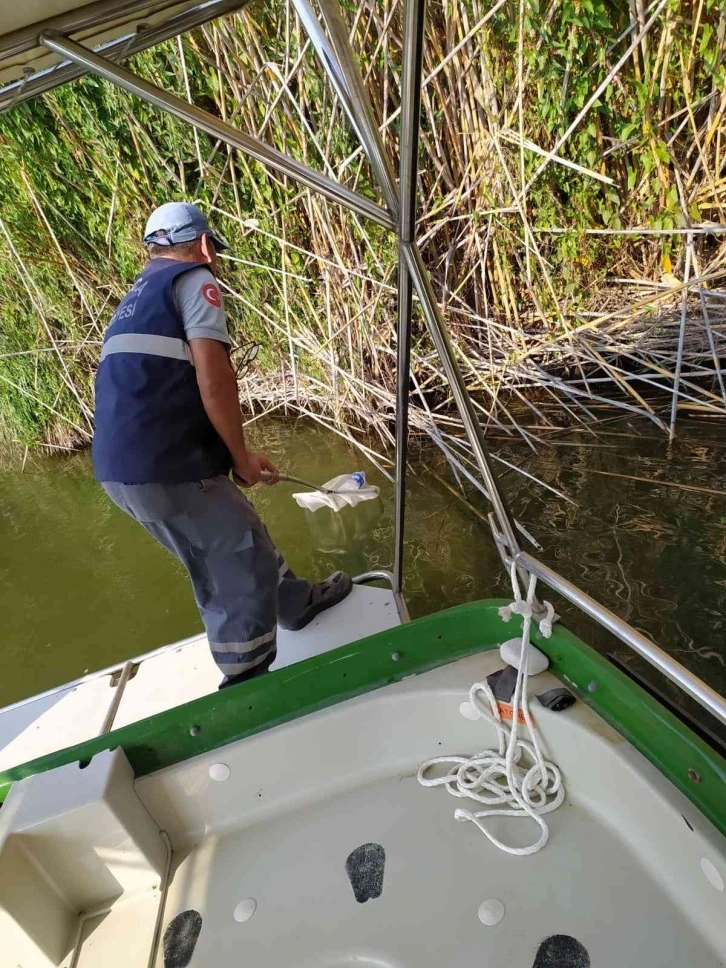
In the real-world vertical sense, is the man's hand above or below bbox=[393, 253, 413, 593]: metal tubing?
below

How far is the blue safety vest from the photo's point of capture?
161cm

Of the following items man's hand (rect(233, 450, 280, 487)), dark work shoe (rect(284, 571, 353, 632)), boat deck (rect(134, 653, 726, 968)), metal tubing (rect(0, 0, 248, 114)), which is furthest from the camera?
dark work shoe (rect(284, 571, 353, 632))

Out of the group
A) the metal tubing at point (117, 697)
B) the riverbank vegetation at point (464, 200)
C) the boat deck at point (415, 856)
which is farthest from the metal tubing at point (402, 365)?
the riverbank vegetation at point (464, 200)

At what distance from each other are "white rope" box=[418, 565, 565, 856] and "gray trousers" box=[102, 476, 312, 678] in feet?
2.53

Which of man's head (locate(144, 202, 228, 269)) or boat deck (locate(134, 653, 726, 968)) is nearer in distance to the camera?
boat deck (locate(134, 653, 726, 968))

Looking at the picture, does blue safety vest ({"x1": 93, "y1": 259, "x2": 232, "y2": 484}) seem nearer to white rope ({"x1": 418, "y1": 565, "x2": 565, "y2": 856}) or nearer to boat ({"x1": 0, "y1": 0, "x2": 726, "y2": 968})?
boat ({"x1": 0, "y1": 0, "x2": 726, "y2": 968})

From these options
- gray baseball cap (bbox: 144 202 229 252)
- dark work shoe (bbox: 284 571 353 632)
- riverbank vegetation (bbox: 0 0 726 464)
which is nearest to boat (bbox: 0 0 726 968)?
gray baseball cap (bbox: 144 202 229 252)

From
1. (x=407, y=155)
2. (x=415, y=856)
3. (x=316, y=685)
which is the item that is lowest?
(x=415, y=856)

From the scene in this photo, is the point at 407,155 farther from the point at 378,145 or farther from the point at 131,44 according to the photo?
the point at 131,44

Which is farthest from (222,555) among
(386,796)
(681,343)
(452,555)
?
(681,343)

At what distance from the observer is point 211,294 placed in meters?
1.61

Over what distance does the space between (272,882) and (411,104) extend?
1346mm

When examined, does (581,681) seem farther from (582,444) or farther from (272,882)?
(582,444)

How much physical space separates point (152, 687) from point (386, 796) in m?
1.06
